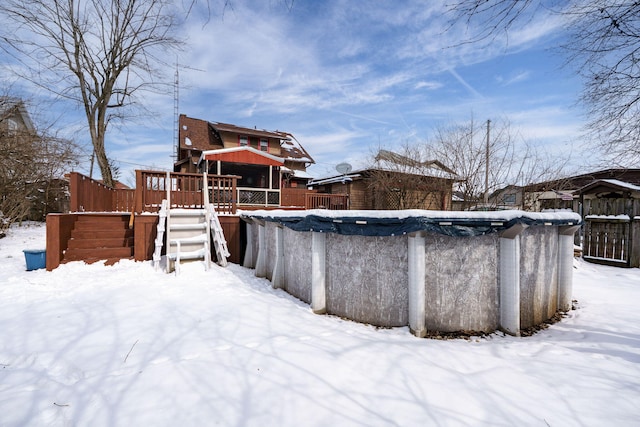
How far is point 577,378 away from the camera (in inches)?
90.4

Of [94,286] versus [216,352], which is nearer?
[216,352]

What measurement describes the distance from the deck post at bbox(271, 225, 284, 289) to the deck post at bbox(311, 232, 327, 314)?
45.2 inches

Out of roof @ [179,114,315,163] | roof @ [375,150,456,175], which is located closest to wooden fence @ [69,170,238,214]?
roof @ [375,150,456,175]

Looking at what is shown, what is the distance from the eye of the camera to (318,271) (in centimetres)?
367

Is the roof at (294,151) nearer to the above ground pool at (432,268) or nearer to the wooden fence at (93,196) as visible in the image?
the wooden fence at (93,196)

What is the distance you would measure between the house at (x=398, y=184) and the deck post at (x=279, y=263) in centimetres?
756

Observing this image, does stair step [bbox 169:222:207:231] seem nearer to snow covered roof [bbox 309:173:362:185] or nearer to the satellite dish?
the satellite dish

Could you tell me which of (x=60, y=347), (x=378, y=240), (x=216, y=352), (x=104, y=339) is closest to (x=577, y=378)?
(x=378, y=240)

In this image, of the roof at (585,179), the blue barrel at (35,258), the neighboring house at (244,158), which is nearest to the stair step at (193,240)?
the blue barrel at (35,258)

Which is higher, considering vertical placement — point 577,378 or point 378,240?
point 378,240

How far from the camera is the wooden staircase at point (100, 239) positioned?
5.37m

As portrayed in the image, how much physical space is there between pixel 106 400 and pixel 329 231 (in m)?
2.57

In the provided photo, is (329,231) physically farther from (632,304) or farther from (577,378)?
(632,304)

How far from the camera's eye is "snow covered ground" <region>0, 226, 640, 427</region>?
1.80 metres
